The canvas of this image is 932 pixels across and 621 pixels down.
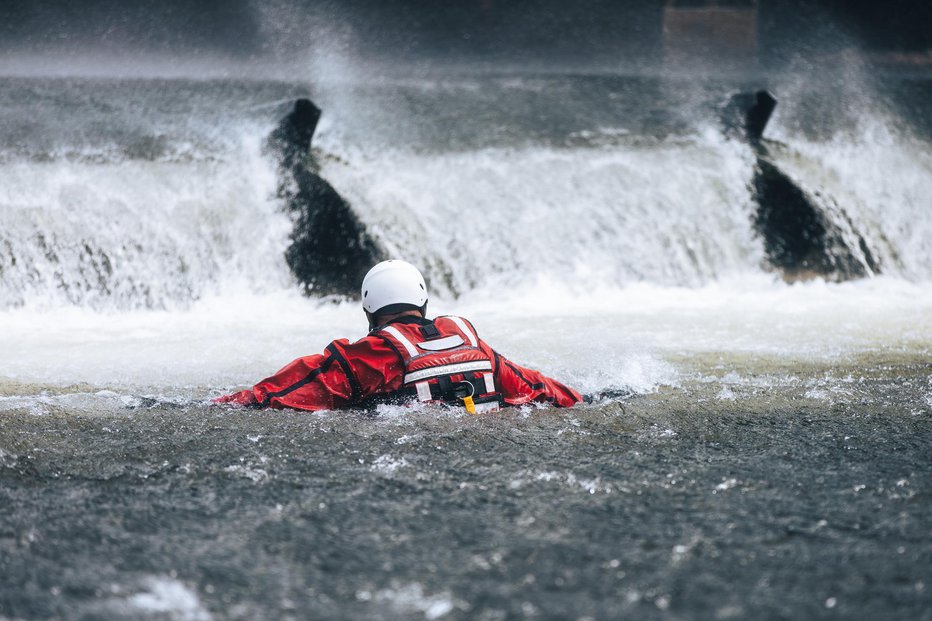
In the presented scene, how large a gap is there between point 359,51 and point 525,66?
207 cm

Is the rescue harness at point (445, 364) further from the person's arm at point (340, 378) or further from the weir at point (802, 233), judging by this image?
the weir at point (802, 233)

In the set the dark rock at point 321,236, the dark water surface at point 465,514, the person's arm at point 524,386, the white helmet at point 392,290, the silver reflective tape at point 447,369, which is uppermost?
the dark rock at point 321,236

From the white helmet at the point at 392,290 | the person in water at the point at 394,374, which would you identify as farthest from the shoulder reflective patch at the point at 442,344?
A: the white helmet at the point at 392,290

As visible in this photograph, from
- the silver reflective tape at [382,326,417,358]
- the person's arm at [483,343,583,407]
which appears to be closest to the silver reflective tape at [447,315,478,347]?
the person's arm at [483,343,583,407]

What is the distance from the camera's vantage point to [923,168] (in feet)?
38.9

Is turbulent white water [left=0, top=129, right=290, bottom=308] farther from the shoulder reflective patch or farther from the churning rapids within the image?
the shoulder reflective patch

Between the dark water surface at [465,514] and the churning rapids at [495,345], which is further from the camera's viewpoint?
the churning rapids at [495,345]

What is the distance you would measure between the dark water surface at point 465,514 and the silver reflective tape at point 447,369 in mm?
168

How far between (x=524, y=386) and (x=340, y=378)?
2.71ft

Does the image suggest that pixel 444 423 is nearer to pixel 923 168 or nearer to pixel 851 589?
pixel 851 589

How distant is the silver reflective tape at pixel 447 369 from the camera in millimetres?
4078

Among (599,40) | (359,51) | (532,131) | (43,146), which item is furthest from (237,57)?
(599,40)

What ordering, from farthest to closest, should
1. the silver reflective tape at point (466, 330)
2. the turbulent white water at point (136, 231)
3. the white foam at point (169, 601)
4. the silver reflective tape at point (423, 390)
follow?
the turbulent white water at point (136, 231)
the silver reflective tape at point (466, 330)
the silver reflective tape at point (423, 390)
the white foam at point (169, 601)

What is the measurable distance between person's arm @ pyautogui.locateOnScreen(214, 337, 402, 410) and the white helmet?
0.96ft
